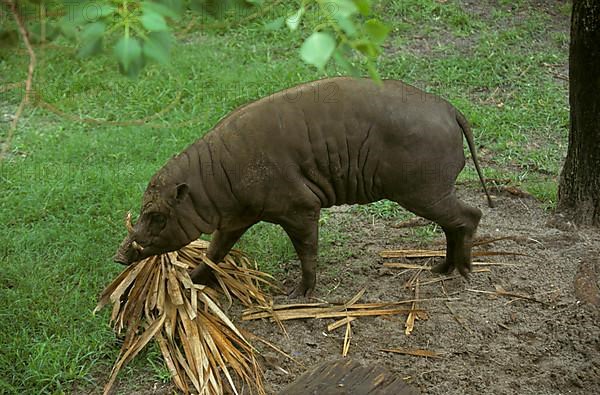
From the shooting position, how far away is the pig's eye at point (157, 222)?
4074mm

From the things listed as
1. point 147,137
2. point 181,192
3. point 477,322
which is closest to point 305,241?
point 181,192

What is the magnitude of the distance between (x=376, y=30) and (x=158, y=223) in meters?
2.97

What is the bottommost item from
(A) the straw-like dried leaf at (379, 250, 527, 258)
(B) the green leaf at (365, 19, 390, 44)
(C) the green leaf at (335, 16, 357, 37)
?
(A) the straw-like dried leaf at (379, 250, 527, 258)

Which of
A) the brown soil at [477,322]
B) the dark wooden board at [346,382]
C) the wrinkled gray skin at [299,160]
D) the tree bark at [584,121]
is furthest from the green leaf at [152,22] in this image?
the tree bark at [584,121]

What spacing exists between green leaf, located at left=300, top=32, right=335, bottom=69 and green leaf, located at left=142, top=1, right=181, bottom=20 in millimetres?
272

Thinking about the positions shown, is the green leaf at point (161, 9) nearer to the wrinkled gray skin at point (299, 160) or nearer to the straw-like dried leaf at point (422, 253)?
the wrinkled gray skin at point (299, 160)

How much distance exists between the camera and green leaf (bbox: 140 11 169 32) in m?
1.26

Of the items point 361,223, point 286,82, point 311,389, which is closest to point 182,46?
point 286,82

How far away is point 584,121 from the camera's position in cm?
495

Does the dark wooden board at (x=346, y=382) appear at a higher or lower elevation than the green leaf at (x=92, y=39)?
lower

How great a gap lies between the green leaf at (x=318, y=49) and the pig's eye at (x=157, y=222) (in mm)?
2941

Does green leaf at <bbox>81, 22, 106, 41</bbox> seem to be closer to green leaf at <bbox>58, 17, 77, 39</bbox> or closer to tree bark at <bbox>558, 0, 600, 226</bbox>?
green leaf at <bbox>58, 17, 77, 39</bbox>

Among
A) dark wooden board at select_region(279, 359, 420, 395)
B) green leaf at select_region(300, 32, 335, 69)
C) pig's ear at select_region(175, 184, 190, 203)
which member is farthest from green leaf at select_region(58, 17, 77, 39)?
pig's ear at select_region(175, 184, 190, 203)

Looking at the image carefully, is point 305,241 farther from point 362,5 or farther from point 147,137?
point 362,5
